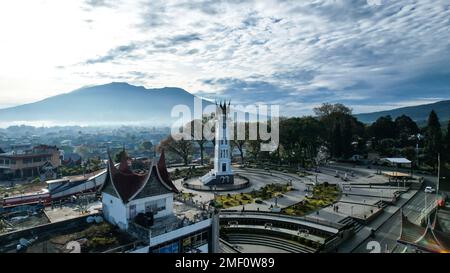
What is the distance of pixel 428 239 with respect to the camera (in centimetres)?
1684

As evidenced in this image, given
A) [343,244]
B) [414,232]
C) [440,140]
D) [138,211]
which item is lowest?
[343,244]

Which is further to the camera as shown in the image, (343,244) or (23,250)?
(343,244)

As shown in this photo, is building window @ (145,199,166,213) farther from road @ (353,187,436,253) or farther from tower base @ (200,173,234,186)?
tower base @ (200,173,234,186)

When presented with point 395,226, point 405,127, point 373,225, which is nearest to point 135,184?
point 373,225

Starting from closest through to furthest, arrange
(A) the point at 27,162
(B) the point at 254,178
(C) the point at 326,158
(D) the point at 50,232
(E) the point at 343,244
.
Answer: (D) the point at 50,232, (E) the point at 343,244, (B) the point at 254,178, (A) the point at 27,162, (C) the point at 326,158

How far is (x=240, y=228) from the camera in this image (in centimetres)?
2577

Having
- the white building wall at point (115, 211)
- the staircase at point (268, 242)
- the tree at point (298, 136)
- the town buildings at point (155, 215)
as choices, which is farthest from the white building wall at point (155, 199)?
the tree at point (298, 136)

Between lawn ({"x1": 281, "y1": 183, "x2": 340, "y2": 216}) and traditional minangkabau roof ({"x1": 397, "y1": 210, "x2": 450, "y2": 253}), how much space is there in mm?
10858

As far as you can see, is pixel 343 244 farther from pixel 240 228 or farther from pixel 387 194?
pixel 387 194

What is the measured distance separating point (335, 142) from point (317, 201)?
31.1m

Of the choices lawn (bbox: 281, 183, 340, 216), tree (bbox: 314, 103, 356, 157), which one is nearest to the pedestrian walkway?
lawn (bbox: 281, 183, 340, 216)

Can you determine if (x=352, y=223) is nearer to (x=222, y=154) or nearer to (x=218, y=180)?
(x=218, y=180)

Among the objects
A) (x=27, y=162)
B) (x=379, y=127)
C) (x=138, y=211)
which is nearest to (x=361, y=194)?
(x=138, y=211)

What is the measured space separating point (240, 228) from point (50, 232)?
48.4 feet
